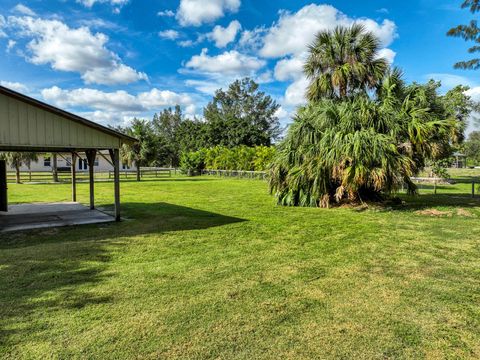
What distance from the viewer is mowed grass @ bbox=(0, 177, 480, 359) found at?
2664 mm

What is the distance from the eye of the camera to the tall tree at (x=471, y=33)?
447 cm

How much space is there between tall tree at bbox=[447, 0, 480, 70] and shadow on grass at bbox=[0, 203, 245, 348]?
555cm

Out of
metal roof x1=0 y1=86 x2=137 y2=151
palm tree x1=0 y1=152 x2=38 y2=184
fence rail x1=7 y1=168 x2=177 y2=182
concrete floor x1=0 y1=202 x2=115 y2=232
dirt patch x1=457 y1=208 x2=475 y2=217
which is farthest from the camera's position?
fence rail x1=7 y1=168 x2=177 y2=182

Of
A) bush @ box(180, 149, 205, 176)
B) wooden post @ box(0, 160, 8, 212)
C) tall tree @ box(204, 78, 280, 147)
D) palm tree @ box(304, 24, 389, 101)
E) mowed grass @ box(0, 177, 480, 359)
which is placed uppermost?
tall tree @ box(204, 78, 280, 147)

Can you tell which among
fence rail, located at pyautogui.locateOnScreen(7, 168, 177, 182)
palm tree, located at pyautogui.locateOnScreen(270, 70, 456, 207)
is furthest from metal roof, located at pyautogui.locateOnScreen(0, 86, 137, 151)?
fence rail, located at pyautogui.locateOnScreen(7, 168, 177, 182)

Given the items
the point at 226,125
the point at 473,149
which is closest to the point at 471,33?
the point at 226,125

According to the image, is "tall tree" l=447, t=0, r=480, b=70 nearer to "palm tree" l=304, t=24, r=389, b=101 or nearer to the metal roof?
"palm tree" l=304, t=24, r=389, b=101

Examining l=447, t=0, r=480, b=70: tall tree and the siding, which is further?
the siding

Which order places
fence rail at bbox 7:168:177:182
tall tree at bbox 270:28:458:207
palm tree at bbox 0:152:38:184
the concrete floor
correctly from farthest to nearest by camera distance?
fence rail at bbox 7:168:177:182
palm tree at bbox 0:152:38:184
tall tree at bbox 270:28:458:207
the concrete floor

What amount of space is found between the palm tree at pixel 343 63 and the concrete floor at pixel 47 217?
853 cm

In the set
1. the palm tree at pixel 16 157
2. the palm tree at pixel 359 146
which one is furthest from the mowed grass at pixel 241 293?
the palm tree at pixel 16 157

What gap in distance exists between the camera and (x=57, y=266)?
4633mm

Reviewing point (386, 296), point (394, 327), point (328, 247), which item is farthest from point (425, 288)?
point (328, 247)

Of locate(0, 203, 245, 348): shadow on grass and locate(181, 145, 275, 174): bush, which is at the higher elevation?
locate(181, 145, 275, 174): bush
